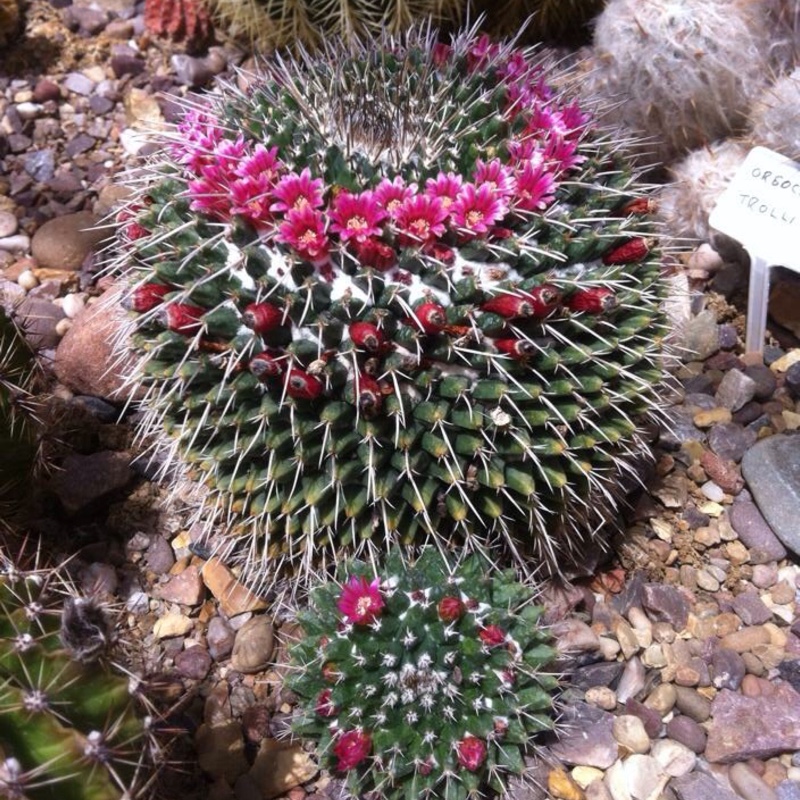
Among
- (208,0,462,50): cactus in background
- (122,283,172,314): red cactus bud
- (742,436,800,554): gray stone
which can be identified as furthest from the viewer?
(208,0,462,50): cactus in background

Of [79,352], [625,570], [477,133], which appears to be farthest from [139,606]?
[477,133]

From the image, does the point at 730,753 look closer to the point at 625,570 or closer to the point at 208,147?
the point at 625,570

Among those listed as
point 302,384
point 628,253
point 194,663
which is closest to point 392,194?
point 302,384

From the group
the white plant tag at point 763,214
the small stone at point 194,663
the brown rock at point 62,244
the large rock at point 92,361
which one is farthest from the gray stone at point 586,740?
the brown rock at point 62,244

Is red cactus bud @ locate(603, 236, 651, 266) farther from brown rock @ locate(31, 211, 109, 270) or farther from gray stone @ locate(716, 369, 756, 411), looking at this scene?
brown rock @ locate(31, 211, 109, 270)

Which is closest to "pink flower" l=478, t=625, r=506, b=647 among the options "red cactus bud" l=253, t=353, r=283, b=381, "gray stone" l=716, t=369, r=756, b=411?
"red cactus bud" l=253, t=353, r=283, b=381

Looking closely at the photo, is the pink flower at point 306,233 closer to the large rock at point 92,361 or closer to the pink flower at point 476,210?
the pink flower at point 476,210

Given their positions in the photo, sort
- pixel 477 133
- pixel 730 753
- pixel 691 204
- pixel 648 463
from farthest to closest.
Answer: pixel 691 204 → pixel 648 463 → pixel 730 753 → pixel 477 133

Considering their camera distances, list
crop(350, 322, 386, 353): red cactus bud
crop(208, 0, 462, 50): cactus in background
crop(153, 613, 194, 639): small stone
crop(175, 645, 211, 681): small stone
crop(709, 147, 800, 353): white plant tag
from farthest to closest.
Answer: crop(208, 0, 462, 50): cactus in background → crop(709, 147, 800, 353): white plant tag → crop(153, 613, 194, 639): small stone → crop(175, 645, 211, 681): small stone → crop(350, 322, 386, 353): red cactus bud
